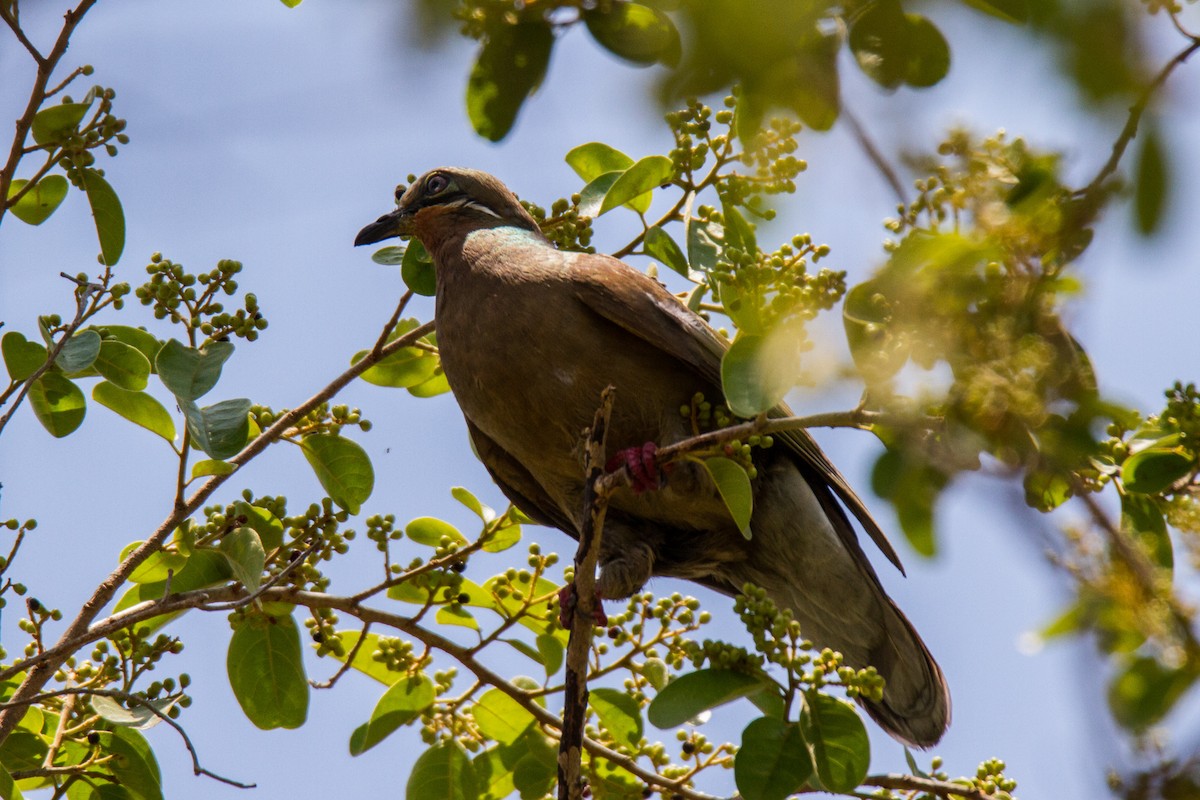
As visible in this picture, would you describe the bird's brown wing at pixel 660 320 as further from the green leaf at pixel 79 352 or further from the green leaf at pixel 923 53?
the green leaf at pixel 923 53

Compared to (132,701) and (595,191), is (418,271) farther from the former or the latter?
(132,701)

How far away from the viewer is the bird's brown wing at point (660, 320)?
438cm

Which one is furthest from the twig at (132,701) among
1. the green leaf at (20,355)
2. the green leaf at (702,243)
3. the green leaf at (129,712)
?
the green leaf at (702,243)

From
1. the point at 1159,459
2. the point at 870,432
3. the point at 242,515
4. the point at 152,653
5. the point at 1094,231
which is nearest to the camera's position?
the point at 1094,231

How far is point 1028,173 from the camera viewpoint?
1638 millimetres

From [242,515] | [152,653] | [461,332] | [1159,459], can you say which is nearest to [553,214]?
[461,332]

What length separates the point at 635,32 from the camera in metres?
1.57

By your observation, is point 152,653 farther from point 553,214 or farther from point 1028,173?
point 1028,173

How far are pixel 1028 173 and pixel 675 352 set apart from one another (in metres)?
2.75

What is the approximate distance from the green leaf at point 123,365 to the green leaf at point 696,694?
5.59ft

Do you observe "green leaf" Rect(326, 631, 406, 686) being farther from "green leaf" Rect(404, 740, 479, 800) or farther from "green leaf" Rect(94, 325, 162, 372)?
"green leaf" Rect(94, 325, 162, 372)

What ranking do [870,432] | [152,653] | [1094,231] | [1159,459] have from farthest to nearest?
[152,653] → [870,432] → [1159,459] → [1094,231]

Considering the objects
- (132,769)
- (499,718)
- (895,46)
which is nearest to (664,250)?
(499,718)

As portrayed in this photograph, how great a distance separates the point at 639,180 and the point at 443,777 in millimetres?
2008
